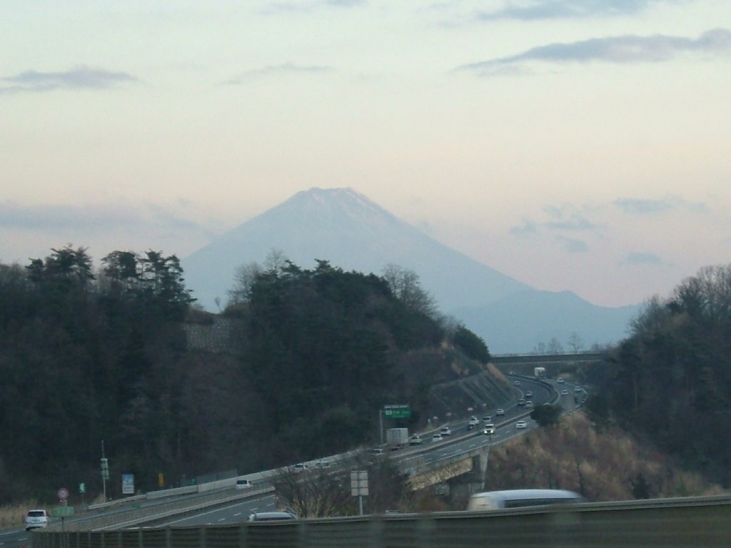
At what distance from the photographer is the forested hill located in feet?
307

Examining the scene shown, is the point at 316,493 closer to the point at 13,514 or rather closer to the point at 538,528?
the point at 13,514

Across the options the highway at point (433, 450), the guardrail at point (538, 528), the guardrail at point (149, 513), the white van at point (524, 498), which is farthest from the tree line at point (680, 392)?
the guardrail at point (538, 528)

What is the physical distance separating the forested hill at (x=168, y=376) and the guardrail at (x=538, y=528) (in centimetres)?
8098

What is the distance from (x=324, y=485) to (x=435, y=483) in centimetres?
2043

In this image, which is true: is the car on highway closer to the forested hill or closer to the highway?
the highway

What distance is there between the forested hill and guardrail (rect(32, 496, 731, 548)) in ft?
266

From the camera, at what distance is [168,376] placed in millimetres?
102625

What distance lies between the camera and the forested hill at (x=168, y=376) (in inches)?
3681

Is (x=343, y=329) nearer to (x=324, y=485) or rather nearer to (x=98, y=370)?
(x=98, y=370)

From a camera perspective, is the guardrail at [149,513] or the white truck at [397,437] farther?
the white truck at [397,437]

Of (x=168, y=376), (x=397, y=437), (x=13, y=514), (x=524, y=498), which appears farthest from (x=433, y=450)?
(x=524, y=498)

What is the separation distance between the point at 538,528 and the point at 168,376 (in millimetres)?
98542

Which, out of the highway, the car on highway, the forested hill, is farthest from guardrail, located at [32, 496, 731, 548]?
the forested hill

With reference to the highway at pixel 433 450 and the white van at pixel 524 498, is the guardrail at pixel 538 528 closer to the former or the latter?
the white van at pixel 524 498
